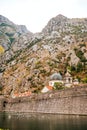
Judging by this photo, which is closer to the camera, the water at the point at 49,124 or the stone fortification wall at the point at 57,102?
the water at the point at 49,124

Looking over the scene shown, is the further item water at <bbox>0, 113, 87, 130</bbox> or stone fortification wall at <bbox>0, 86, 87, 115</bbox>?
stone fortification wall at <bbox>0, 86, 87, 115</bbox>

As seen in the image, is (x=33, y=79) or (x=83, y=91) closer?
(x=83, y=91)

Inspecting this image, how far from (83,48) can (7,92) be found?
53.0 metres

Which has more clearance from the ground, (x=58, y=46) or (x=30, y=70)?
(x=58, y=46)

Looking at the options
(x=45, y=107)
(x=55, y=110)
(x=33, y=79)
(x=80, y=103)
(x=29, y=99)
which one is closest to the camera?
(x=80, y=103)

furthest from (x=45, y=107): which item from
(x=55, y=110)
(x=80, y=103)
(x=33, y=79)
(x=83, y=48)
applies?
(x=83, y=48)

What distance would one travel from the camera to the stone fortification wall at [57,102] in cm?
6947

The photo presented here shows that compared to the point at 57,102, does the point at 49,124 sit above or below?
below

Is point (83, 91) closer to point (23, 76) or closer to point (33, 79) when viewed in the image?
point (33, 79)

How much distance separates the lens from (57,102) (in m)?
81.9

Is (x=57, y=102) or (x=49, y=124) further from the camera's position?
(x=57, y=102)

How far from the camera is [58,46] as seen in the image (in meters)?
200

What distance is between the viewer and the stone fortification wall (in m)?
69.5

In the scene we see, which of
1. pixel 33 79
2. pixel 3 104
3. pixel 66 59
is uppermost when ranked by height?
pixel 66 59
